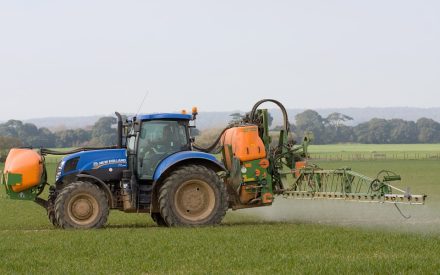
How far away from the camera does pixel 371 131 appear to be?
150750mm

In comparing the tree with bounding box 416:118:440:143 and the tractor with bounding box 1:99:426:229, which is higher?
the tractor with bounding box 1:99:426:229

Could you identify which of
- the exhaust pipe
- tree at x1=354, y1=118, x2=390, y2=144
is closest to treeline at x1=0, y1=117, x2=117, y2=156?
tree at x1=354, y1=118, x2=390, y2=144

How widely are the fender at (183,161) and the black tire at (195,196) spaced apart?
191 mm

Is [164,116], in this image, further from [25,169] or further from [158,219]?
[25,169]

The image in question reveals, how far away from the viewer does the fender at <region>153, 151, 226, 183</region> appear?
16594mm

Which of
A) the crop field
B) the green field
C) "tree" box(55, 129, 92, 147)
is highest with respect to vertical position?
the crop field

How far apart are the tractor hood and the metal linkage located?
→ 3903 mm

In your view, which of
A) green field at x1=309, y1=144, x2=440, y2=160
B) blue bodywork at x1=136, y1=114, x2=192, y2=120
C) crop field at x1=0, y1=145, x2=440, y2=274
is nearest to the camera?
crop field at x1=0, y1=145, x2=440, y2=274

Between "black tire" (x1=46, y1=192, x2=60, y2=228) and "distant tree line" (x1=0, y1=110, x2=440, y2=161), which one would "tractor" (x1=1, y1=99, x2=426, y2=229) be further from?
"distant tree line" (x1=0, y1=110, x2=440, y2=161)

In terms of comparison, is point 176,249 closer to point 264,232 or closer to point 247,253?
point 247,253

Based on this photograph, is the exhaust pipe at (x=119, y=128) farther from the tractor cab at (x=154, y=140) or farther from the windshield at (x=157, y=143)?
the windshield at (x=157, y=143)

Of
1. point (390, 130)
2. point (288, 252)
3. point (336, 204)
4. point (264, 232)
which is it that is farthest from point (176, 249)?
point (390, 130)

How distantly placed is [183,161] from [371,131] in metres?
137

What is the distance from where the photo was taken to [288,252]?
1242 cm
